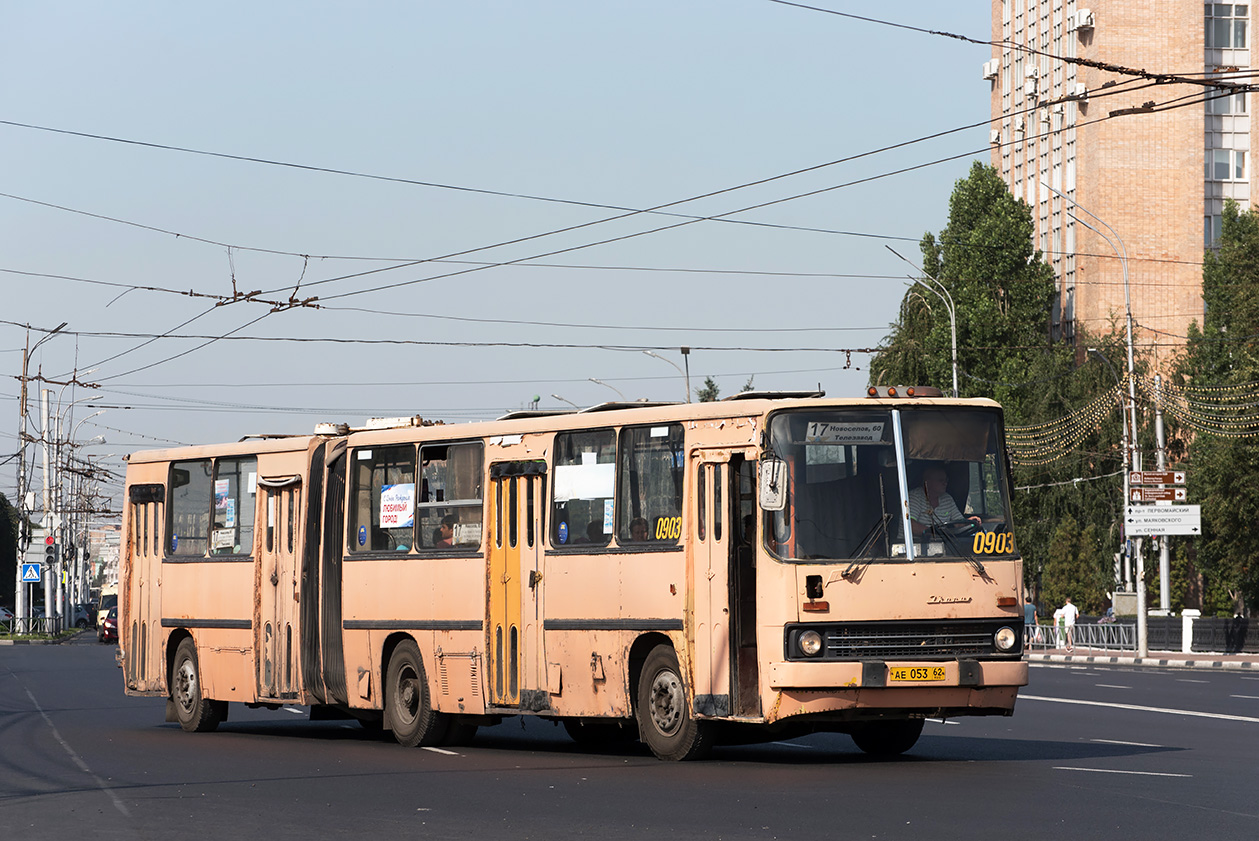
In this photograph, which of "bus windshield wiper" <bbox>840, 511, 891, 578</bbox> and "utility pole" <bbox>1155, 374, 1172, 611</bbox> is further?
"utility pole" <bbox>1155, 374, 1172, 611</bbox>

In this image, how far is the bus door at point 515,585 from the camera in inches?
688

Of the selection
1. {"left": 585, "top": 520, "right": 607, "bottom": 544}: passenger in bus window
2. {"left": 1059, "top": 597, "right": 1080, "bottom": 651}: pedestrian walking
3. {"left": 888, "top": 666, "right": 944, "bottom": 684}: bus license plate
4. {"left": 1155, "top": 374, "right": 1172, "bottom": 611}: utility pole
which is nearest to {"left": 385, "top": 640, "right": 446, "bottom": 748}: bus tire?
{"left": 585, "top": 520, "right": 607, "bottom": 544}: passenger in bus window

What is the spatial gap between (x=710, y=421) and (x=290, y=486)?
6334 mm

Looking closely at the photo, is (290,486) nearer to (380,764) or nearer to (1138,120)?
(380,764)

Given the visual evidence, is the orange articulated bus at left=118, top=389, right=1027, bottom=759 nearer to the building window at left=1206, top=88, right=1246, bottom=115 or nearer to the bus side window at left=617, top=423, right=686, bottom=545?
the bus side window at left=617, top=423, right=686, bottom=545

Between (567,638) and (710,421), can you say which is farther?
(567,638)

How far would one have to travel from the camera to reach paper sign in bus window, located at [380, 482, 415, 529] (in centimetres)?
1909

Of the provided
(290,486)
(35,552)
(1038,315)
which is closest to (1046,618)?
(1038,315)

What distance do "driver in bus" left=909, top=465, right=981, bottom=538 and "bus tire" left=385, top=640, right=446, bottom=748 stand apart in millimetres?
5457

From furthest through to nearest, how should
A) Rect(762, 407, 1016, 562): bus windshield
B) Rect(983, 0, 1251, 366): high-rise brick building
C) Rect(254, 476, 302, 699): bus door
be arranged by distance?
Rect(983, 0, 1251, 366): high-rise brick building < Rect(254, 476, 302, 699): bus door < Rect(762, 407, 1016, 562): bus windshield

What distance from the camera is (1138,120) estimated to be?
7656 cm

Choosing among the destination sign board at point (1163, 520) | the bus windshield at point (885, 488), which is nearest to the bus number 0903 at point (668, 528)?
the bus windshield at point (885, 488)

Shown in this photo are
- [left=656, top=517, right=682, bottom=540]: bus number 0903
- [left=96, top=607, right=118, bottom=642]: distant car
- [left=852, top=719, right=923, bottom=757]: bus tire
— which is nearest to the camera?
[left=656, top=517, right=682, bottom=540]: bus number 0903

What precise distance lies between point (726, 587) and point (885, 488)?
1.44 metres
